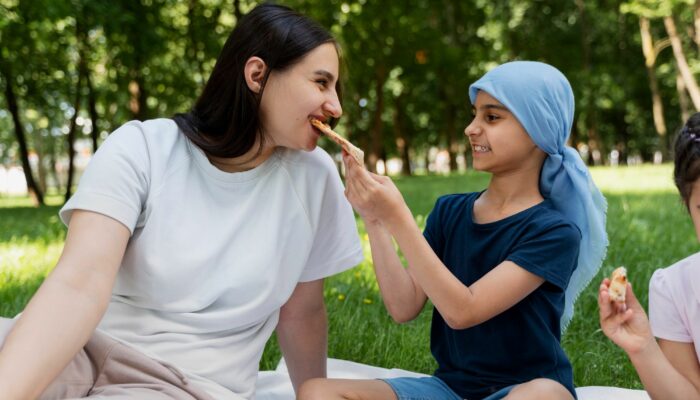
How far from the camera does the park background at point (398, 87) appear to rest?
4715 mm

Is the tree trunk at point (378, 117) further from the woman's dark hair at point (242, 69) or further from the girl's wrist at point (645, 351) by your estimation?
the girl's wrist at point (645, 351)

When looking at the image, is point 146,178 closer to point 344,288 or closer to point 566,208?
point 566,208

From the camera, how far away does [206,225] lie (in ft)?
7.84

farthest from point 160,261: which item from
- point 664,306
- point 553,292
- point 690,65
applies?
point 690,65

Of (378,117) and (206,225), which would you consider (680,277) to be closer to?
(206,225)

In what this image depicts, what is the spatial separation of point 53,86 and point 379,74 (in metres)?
9.72

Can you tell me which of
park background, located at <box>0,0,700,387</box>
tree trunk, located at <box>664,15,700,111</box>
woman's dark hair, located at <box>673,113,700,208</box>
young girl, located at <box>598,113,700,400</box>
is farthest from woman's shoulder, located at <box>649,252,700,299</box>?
tree trunk, located at <box>664,15,700,111</box>

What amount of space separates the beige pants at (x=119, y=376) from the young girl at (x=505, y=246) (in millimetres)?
377

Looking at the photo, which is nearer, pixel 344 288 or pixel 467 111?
pixel 344 288

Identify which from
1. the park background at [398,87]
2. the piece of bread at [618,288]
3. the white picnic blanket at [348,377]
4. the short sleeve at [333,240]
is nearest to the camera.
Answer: the piece of bread at [618,288]

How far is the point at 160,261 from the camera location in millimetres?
2314

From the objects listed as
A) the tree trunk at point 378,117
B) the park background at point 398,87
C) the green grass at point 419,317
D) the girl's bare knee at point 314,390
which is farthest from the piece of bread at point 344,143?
the tree trunk at point 378,117

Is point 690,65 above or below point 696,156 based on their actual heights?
below

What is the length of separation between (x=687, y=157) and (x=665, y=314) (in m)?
0.47
